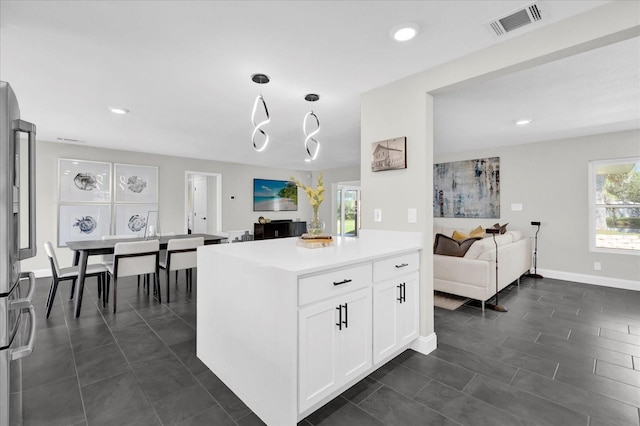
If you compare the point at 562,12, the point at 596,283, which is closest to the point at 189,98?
the point at 562,12

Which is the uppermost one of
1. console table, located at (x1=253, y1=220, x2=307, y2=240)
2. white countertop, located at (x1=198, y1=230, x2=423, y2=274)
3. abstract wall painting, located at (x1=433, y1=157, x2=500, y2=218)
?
abstract wall painting, located at (x1=433, y1=157, x2=500, y2=218)

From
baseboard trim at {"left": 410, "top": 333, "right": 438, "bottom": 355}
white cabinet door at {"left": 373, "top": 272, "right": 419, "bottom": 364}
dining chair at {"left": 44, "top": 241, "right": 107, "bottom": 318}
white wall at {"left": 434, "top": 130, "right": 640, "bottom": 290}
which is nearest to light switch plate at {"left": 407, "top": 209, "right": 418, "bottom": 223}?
white cabinet door at {"left": 373, "top": 272, "right": 419, "bottom": 364}

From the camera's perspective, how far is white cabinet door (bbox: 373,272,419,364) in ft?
6.46

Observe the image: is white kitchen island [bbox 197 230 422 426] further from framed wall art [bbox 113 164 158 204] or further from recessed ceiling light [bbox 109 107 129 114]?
framed wall art [bbox 113 164 158 204]

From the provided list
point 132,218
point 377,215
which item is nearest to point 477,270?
point 377,215

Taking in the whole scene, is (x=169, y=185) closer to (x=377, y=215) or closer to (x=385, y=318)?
(x=377, y=215)

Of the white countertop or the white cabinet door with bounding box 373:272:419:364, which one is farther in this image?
the white cabinet door with bounding box 373:272:419:364

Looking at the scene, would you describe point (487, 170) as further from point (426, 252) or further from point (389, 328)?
point (389, 328)

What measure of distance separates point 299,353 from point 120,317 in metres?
2.72

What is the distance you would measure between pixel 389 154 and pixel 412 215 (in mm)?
594

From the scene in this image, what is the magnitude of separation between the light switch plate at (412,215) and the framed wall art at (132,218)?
17.5 ft

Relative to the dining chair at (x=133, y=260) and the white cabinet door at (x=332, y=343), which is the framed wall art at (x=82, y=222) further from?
the white cabinet door at (x=332, y=343)

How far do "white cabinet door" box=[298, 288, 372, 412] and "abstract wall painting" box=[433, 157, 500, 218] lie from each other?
484cm

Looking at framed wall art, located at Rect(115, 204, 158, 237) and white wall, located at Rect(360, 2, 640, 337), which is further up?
white wall, located at Rect(360, 2, 640, 337)
